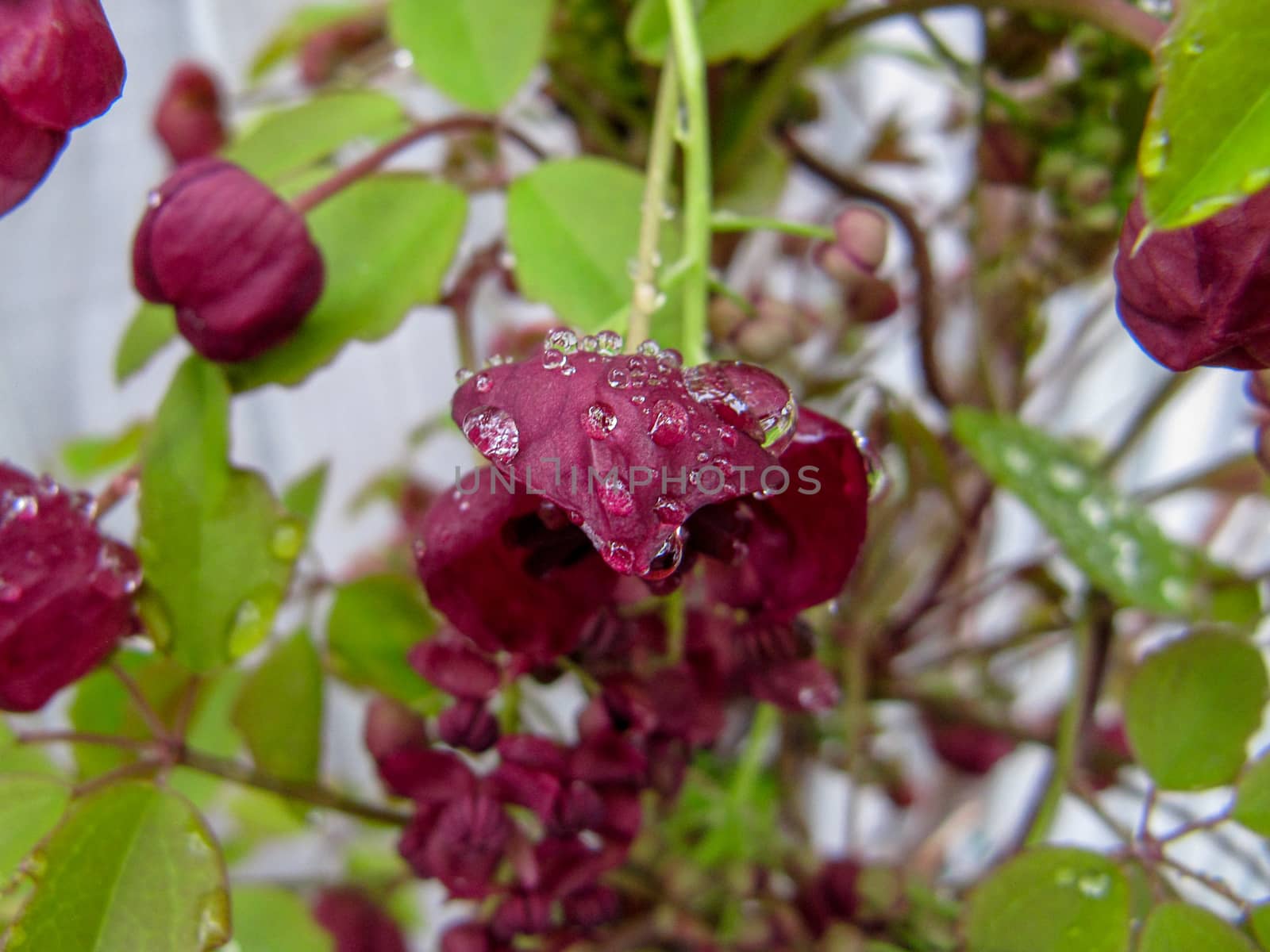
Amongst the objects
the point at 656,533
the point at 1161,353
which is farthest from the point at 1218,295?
the point at 656,533

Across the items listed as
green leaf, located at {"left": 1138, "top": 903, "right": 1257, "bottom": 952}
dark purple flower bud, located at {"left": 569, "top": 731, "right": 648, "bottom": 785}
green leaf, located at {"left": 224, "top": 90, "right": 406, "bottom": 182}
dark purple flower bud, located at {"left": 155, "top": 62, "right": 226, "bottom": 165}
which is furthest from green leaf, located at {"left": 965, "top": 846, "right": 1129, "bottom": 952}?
dark purple flower bud, located at {"left": 155, "top": 62, "right": 226, "bottom": 165}

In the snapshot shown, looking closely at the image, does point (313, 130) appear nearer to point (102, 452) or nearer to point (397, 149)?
point (397, 149)

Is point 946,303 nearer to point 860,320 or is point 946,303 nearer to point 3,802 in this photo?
point 860,320

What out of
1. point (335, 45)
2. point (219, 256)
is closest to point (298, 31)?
point (335, 45)

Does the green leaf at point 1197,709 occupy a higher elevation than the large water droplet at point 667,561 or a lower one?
lower

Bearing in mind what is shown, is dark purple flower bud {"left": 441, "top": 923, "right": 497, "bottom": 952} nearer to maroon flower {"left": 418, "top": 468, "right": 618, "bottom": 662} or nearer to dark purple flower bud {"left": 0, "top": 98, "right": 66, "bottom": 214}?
maroon flower {"left": 418, "top": 468, "right": 618, "bottom": 662}

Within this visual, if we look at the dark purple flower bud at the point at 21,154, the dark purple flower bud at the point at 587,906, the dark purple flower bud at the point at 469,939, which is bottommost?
the dark purple flower bud at the point at 469,939

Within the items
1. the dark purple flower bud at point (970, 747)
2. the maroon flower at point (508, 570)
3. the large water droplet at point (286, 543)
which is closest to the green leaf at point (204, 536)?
the large water droplet at point (286, 543)

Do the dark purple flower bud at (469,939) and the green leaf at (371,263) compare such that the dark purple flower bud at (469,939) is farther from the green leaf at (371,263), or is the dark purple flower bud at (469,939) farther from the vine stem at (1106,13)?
the vine stem at (1106,13)
